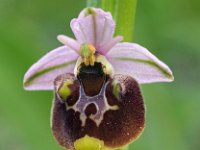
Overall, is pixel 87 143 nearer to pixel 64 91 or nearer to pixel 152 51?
pixel 64 91

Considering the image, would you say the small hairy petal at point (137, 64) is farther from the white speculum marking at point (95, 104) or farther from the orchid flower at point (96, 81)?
the white speculum marking at point (95, 104)

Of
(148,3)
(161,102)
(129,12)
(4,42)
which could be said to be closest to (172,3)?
(148,3)

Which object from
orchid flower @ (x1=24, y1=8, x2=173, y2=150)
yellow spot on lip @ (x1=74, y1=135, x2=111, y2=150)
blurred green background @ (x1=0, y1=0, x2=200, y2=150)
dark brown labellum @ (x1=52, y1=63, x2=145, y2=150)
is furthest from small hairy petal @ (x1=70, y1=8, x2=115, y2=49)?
blurred green background @ (x1=0, y1=0, x2=200, y2=150)

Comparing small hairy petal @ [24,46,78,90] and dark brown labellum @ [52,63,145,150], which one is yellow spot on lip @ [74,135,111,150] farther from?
small hairy petal @ [24,46,78,90]

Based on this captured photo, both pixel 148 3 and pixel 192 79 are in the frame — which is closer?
pixel 148 3

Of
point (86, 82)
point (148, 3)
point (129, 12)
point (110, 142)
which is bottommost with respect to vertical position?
point (110, 142)

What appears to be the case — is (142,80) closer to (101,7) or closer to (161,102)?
(101,7)

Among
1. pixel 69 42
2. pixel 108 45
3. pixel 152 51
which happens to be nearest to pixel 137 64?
pixel 108 45

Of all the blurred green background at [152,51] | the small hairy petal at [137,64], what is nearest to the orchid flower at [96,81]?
the small hairy petal at [137,64]
